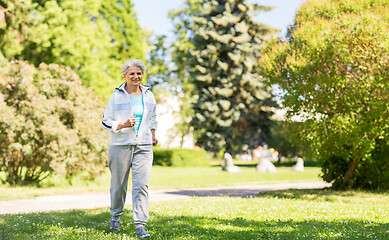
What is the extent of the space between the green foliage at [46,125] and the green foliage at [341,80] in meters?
6.04

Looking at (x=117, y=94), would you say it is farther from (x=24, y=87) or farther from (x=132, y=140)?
(x=24, y=87)

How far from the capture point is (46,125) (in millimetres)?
11859

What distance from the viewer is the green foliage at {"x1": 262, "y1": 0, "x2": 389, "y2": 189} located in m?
9.98

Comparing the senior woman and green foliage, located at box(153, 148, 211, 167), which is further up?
the senior woman

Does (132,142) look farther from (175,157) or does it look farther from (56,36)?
(175,157)

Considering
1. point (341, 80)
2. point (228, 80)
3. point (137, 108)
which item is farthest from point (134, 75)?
point (228, 80)

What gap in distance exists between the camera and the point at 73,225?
18.7 ft

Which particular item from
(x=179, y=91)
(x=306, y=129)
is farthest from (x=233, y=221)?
(x=179, y=91)

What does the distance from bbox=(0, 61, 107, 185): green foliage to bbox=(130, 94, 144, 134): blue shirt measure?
7.46m

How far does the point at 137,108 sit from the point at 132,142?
46 cm

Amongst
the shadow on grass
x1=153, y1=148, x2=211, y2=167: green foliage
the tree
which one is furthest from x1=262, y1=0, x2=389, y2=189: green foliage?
the tree

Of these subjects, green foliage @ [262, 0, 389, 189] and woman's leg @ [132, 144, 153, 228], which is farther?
green foliage @ [262, 0, 389, 189]

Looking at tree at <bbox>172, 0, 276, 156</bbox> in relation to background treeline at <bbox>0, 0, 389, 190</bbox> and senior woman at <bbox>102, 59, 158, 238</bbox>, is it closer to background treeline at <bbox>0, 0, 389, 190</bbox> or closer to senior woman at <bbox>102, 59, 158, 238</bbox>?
background treeline at <bbox>0, 0, 389, 190</bbox>

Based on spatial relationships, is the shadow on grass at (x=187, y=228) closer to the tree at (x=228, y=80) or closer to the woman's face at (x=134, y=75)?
the woman's face at (x=134, y=75)
